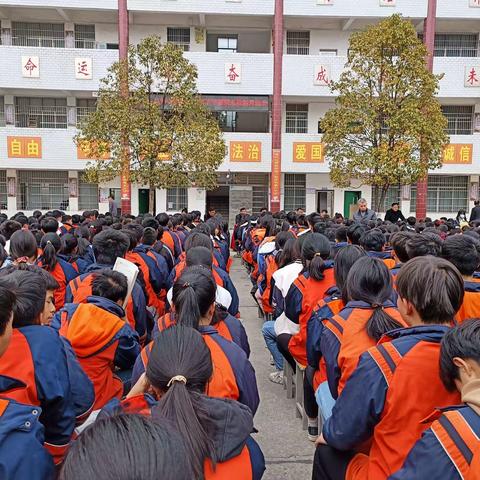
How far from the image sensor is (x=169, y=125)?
35.4ft

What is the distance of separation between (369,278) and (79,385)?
138 cm

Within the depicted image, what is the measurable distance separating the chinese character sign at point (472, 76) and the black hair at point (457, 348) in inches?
712

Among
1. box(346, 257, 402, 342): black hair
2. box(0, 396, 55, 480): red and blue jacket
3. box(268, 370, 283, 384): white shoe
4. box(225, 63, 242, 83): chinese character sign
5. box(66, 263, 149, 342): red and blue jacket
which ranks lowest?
box(268, 370, 283, 384): white shoe

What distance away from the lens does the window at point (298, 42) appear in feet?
59.0

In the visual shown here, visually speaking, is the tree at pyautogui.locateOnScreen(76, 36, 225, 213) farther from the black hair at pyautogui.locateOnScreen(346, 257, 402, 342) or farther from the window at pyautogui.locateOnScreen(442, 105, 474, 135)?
the window at pyautogui.locateOnScreen(442, 105, 474, 135)

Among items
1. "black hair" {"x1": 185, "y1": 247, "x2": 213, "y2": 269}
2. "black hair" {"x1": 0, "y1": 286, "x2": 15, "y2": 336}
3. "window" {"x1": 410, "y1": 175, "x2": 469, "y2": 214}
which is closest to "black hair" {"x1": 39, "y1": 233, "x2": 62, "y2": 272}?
"black hair" {"x1": 185, "y1": 247, "x2": 213, "y2": 269}

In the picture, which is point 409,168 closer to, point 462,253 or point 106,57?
point 462,253

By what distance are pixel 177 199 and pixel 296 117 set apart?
5.52 meters

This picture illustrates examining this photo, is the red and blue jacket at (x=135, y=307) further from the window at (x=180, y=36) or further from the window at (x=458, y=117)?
the window at (x=458, y=117)

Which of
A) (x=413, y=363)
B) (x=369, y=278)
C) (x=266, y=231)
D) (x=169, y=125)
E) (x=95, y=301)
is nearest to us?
(x=413, y=363)

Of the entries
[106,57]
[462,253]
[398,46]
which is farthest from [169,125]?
[462,253]

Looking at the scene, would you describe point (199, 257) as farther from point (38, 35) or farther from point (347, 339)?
point (38, 35)

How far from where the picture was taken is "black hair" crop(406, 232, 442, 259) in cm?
348

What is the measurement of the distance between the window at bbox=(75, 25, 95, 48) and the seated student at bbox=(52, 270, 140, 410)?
17237mm
